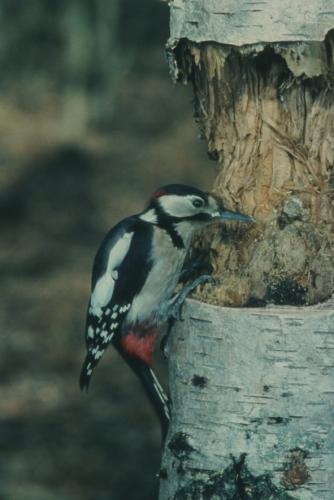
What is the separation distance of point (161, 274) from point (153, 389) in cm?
41

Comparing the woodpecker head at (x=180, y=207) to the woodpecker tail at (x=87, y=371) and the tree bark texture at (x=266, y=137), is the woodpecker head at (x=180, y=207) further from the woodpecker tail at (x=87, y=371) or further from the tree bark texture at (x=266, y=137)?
the woodpecker tail at (x=87, y=371)

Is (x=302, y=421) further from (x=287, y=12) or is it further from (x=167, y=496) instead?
(x=287, y=12)

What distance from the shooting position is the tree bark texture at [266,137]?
3.07 metres

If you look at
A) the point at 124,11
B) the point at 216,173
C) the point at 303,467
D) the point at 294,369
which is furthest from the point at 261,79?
the point at 124,11

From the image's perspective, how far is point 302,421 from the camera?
3.10 metres

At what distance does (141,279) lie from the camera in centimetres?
432

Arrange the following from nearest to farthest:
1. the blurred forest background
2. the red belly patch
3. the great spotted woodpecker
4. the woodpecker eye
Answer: the woodpecker eye < the great spotted woodpecker < the red belly patch < the blurred forest background

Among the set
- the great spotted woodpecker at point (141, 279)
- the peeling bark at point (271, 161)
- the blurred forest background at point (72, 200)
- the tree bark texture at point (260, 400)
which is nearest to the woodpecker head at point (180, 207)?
the great spotted woodpecker at point (141, 279)

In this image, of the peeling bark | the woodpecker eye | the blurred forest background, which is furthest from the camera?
the blurred forest background

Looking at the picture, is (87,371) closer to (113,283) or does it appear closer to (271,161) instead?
(113,283)

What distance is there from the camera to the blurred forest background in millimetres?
7953

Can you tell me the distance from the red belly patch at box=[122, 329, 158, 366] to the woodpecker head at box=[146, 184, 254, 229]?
421 mm

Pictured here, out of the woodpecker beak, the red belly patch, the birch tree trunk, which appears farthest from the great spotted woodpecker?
the birch tree trunk

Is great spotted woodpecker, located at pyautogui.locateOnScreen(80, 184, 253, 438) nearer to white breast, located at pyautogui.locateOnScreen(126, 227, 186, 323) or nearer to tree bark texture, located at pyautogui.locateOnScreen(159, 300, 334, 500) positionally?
white breast, located at pyautogui.locateOnScreen(126, 227, 186, 323)
